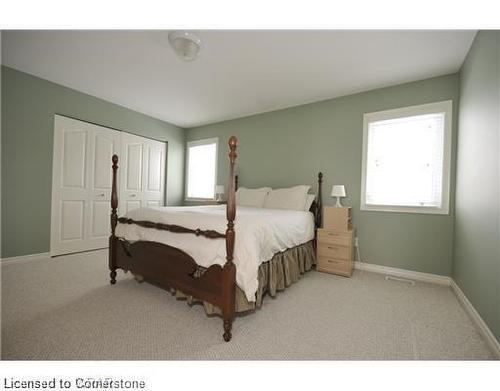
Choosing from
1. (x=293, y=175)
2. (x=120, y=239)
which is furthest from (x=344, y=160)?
(x=120, y=239)

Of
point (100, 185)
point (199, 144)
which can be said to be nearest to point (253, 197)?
point (199, 144)

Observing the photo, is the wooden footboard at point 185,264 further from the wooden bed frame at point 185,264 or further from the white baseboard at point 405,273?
the white baseboard at point 405,273

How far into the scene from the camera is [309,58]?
2271 mm

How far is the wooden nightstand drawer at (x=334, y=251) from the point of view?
8.86 ft

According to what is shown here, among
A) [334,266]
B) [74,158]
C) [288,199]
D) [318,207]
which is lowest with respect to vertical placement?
[334,266]

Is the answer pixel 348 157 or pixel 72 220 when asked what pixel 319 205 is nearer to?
Result: pixel 348 157

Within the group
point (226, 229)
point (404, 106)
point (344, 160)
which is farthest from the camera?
point (344, 160)

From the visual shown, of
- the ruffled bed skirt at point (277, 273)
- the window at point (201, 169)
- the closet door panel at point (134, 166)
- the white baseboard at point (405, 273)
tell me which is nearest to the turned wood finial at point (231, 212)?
the ruffled bed skirt at point (277, 273)

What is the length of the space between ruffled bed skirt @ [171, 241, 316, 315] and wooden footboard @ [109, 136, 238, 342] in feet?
0.37

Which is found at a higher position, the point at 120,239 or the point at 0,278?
the point at 120,239

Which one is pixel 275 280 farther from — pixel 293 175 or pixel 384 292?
pixel 293 175

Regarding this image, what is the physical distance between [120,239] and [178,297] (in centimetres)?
95

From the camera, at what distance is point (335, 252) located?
9.11ft

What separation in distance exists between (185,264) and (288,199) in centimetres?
189
